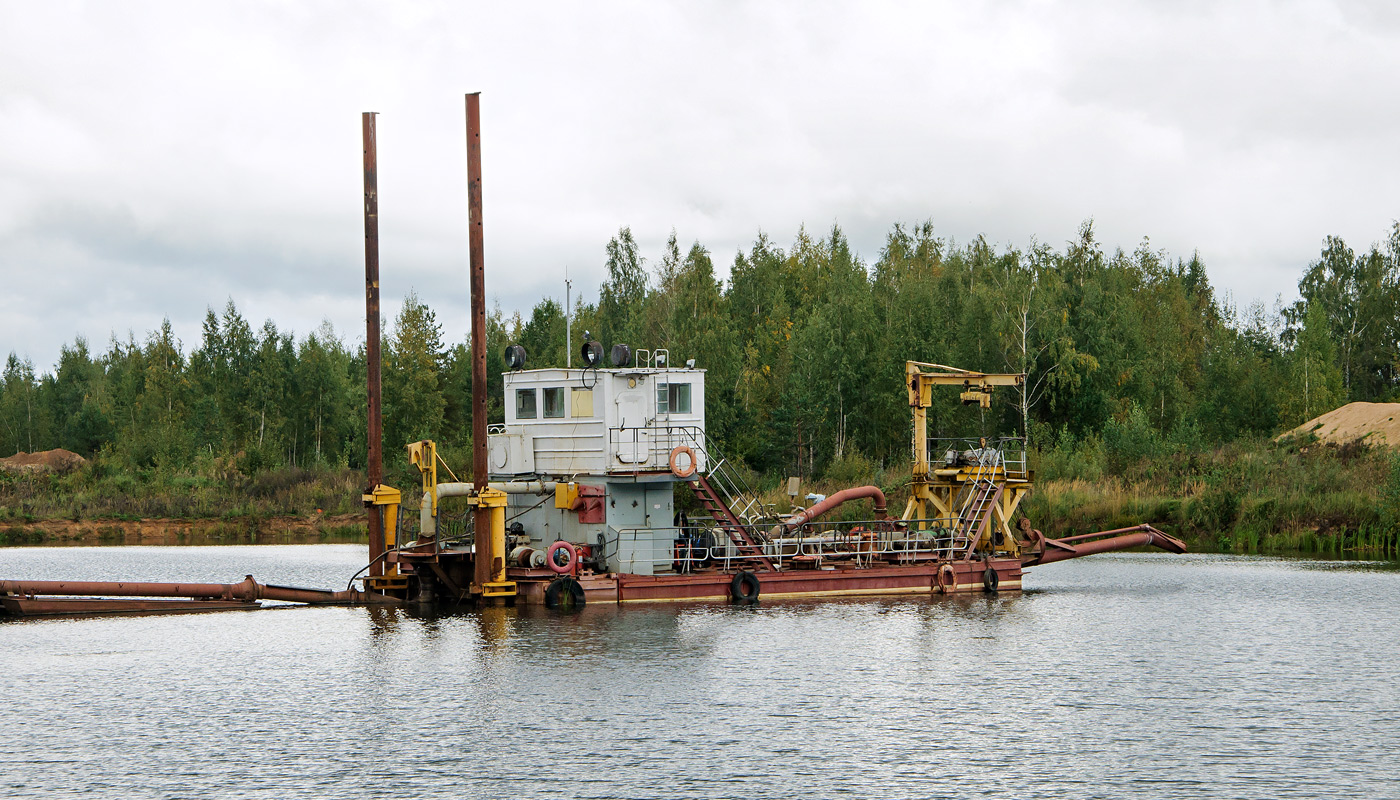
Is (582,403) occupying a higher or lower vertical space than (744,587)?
higher

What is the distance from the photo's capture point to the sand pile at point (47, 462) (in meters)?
78.7

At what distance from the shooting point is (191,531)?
6206 centimetres

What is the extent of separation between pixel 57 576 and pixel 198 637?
51.6 feet

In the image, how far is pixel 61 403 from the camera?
101062 millimetres

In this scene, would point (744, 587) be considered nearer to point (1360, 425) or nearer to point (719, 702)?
point (719, 702)

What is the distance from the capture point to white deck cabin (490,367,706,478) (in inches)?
1176

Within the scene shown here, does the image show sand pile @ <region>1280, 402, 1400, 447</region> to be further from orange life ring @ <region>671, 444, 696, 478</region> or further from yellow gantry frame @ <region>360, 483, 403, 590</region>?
yellow gantry frame @ <region>360, 483, 403, 590</region>

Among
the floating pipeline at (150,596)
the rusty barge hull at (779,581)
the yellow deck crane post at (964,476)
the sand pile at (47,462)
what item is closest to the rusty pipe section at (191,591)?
the floating pipeline at (150,596)

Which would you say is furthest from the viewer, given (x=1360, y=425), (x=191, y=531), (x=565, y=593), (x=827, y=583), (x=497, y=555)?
(x=191, y=531)

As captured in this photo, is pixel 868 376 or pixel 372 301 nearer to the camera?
pixel 372 301

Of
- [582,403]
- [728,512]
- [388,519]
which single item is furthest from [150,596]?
[728,512]

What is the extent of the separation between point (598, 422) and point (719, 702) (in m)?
11.2

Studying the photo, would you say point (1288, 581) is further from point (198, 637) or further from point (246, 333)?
point (246, 333)

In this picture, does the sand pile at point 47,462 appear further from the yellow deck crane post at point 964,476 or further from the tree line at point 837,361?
the yellow deck crane post at point 964,476
